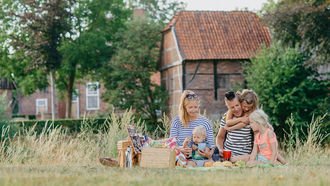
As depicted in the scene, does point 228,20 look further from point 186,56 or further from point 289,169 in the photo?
point 289,169

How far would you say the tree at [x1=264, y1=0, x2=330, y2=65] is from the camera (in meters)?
28.8

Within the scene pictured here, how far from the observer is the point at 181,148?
9.89m

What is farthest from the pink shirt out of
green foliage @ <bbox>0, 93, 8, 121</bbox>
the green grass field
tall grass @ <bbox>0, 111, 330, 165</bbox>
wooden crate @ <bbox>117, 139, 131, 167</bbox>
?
green foliage @ <bbox>0, 93, 8, 121</bbox>

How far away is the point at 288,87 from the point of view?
31438mm

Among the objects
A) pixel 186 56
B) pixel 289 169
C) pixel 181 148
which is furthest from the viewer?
pixel 186 56

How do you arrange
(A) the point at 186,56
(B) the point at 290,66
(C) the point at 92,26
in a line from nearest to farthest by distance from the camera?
(B) the point at 290,66 < (A) the point at 186,56 < (C) the point at 92,26

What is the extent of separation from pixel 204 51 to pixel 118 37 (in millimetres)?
7450

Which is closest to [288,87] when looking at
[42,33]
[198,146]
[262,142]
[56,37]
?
[56,37]

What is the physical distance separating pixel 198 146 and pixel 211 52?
25.9 m

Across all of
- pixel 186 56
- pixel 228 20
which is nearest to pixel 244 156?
pixel 186 56

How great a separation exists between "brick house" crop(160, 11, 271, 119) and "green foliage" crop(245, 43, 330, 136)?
317 cm

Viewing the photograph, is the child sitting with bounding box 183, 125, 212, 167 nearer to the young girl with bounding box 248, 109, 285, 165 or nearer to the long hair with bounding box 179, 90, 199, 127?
the long hair with bounding box 179, 90, 199, 127

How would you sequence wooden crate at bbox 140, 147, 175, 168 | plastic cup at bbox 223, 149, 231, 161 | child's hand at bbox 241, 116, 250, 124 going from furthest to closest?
child's hand at bbox 241, 116, 250, 124 → plastic cup at bbox 223, 149, 231, 161 → wooden crate at bbox 140, 147, 175, 168

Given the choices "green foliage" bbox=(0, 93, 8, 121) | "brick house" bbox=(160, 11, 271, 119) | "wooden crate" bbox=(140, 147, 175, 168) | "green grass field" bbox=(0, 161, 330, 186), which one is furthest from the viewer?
"brick house" bbox=(160, 11, 271, 119)
